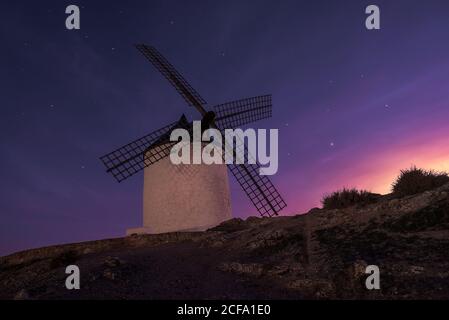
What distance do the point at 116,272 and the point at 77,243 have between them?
10798mm

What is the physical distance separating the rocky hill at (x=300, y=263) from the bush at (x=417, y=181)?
3.44 feet

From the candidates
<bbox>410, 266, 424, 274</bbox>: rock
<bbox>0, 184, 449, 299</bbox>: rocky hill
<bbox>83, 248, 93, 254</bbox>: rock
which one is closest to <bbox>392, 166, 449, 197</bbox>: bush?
<bbox>0, 184, 449, 299</bbox>: rocky hill

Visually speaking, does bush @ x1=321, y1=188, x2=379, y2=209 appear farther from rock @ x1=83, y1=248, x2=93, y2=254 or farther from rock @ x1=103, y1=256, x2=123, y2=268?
rock @ x1=83, y1=248, x2=93, y2=254

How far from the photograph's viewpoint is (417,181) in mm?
16297

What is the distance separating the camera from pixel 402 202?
14648 mm

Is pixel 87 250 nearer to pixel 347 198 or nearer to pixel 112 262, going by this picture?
pixel 112 262

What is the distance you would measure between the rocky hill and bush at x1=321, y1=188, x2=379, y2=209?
2.93ft

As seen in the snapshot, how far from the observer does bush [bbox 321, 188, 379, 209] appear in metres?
17.1

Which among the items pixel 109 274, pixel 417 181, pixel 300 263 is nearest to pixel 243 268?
pixel 300 263

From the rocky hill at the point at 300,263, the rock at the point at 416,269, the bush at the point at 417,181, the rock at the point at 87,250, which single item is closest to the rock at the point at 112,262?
the rocky hill at the point at 300,263

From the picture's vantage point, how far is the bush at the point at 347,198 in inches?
673

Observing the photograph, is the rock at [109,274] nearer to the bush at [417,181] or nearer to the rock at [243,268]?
the rock at [243,268]

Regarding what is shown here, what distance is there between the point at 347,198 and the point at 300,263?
610 centimetres
